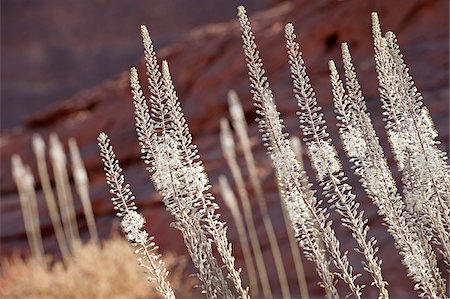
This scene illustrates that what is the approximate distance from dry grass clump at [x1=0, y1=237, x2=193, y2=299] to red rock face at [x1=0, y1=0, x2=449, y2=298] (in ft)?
6.84

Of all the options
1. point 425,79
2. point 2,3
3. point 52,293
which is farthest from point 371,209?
point 2,3

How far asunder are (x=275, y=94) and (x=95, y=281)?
16.2 ft

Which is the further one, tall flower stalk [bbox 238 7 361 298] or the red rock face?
the red rock face

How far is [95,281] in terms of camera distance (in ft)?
27.2

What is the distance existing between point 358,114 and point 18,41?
2910 centimetres

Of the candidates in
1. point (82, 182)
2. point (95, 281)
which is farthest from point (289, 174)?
point (82, 182)

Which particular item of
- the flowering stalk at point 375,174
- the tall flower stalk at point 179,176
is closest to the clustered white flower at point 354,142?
the flowering stalk at point 375,174

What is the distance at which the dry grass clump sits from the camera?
8109 millimetres

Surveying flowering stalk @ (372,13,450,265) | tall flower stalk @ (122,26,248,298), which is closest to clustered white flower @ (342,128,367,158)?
flowering stalk @ (372,13,450,265)

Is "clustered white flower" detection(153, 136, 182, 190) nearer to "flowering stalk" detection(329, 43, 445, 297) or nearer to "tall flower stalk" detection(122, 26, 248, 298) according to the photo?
"tall flower stalk" detection(122, 26, 248, 298)

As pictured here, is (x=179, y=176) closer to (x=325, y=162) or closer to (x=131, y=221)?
(x=131, y=221)

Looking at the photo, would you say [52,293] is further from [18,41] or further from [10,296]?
[18,41]

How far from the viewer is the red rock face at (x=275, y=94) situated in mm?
10523

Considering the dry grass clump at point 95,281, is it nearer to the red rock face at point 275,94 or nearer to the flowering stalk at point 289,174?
the red rock face at point 275,94
